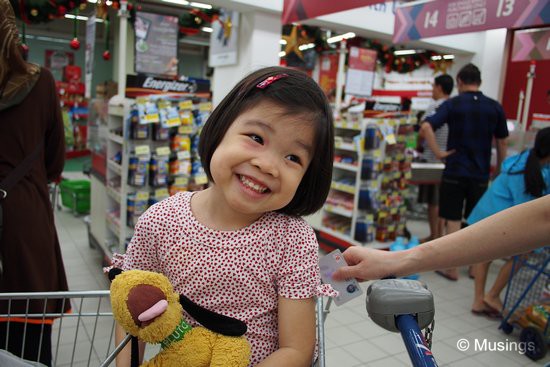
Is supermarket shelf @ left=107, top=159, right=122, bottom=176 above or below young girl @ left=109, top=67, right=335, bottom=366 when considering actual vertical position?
below

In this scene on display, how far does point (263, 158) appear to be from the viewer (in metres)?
0.98

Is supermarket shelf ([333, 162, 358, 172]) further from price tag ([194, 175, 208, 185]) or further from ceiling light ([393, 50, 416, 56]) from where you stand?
ceiling light ([393, 50, 416, 56])

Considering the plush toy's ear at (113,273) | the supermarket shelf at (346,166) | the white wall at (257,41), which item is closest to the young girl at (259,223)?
the plush toy's ear at (113,273)

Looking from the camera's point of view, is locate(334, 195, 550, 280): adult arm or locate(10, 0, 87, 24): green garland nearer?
locate(334, 195, 550, 280): adult arm

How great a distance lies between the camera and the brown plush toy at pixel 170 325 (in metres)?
0.90

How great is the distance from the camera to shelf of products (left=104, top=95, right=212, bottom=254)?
3.43 metres

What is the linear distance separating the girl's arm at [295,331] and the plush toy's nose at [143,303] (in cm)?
30

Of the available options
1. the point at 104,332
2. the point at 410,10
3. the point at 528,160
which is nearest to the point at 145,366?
the point at 104,332

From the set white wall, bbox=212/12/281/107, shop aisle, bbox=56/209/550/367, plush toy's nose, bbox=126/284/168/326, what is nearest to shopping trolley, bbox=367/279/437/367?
plush toy's nose, bbox=126/284/168/326

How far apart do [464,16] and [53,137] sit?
168 inches

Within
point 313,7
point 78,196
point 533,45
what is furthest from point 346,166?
point 78,196

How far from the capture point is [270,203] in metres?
1.03

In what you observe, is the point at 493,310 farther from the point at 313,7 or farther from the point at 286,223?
the point at 286,223

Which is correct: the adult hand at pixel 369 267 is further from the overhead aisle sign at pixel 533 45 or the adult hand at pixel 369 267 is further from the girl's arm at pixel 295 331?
the overhead aisle sign at pixel 533 45
